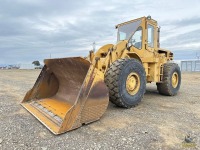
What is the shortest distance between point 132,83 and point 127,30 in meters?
2.04

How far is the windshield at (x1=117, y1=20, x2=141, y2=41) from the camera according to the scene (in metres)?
6.12

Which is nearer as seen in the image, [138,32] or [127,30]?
[138,32]

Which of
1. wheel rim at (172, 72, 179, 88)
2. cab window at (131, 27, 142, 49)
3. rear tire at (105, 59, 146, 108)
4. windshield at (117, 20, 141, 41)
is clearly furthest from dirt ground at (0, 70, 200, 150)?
wheel rim at (172, 72, 179, 88)

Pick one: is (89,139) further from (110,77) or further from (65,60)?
(65,60)

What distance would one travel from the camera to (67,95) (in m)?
5.04

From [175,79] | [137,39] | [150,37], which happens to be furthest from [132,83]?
[175,79]

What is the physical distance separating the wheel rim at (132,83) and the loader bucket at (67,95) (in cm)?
102

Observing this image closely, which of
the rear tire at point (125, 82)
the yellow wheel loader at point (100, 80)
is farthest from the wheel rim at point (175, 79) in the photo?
the rear tire at point (125, 82)

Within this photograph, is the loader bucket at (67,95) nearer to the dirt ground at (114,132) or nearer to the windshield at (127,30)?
the dirt ground at (114,132)

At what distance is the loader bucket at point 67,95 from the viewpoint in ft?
11.6

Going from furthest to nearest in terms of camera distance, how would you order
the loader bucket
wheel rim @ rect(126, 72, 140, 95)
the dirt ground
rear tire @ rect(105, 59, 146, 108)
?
wheel rim @ rect(126, 72, 140, 95) < rear tire @ rect(105, 59, 146, 108) < the loader bucket < the dirt ground

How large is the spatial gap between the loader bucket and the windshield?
2.25m

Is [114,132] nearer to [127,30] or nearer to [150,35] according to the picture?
[127,30]

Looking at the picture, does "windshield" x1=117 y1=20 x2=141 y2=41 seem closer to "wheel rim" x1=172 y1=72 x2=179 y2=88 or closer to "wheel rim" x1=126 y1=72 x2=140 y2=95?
"wheel rim" x1=126 y1=72 x2=140 y2=95
